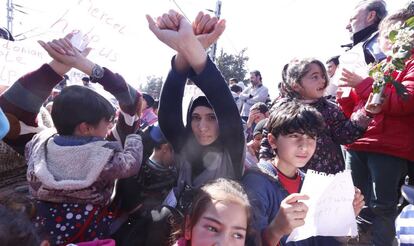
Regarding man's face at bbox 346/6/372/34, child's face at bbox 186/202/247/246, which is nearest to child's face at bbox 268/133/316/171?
child's face at bbox 186/202/247/246

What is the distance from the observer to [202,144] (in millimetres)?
1653

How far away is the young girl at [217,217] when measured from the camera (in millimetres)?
1312

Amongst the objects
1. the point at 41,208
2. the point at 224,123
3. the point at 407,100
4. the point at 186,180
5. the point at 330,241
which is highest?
the point at 407,100

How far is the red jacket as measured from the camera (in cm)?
222

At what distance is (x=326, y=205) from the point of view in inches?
53.0

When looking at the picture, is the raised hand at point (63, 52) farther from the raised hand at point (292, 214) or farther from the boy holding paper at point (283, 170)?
the raised hand at point (292, 214)

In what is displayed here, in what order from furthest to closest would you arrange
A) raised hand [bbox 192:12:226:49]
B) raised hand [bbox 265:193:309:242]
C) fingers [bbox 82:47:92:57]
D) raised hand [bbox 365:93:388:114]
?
raised hand [bbox 365:93:388:114]
fingers [bbox 82:47:92:57]
raised hand [bbox 192:12:226:49]
raised hand [bbox 265:193:309:242]

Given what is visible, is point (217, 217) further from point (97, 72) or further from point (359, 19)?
point (359, 19)

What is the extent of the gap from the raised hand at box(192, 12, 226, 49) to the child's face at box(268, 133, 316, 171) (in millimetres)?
554

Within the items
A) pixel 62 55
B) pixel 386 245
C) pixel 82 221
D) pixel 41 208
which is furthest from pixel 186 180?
pixel 386 245

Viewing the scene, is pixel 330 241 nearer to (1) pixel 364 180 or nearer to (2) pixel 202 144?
(2) pixel 202 144

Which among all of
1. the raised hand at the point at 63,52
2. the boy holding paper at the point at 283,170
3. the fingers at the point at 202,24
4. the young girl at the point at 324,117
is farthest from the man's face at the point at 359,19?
the raised hand at the point at 63,52

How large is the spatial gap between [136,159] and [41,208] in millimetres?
404

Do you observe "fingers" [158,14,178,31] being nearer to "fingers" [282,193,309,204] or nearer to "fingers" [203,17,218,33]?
"fingers" [203,17,218,33]
